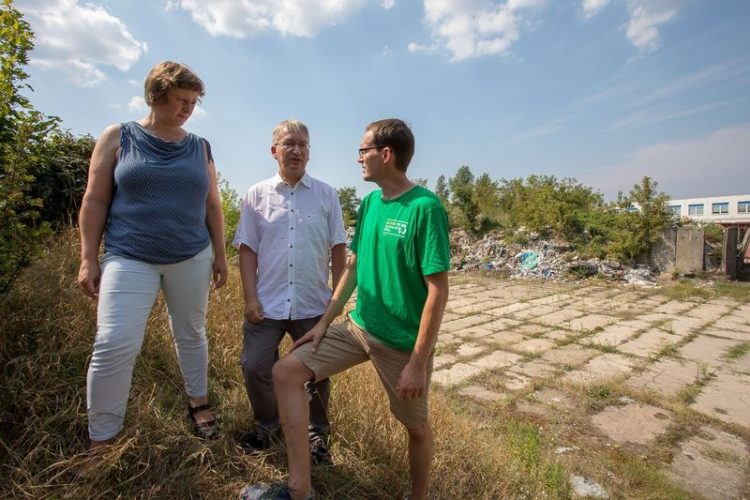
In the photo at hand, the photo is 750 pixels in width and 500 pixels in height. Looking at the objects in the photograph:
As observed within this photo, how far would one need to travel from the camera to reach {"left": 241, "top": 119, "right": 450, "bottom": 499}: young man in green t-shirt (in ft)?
5.60

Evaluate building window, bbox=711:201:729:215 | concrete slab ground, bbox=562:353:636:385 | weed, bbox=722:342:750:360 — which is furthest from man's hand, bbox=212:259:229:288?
building window, bbox=711:201:729:215

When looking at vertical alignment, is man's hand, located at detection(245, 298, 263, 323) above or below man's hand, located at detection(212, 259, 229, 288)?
below

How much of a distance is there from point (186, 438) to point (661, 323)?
696 cm

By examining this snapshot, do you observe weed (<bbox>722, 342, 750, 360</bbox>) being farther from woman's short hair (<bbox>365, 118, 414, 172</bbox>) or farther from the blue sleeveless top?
the blue sleeveless top

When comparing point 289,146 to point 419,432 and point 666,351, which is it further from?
point 666,351

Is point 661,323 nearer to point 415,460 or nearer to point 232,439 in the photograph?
point 415,460

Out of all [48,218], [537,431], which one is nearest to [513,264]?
[537,431]

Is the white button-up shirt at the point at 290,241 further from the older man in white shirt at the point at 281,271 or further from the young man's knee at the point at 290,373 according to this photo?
the young man's knee at the point at 290,373

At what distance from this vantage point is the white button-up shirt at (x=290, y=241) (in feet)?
7.33

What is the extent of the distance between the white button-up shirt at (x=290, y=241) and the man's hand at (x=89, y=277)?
0.61 metres

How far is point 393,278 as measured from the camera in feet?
5.98

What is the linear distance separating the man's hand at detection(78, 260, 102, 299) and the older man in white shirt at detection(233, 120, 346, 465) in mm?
611

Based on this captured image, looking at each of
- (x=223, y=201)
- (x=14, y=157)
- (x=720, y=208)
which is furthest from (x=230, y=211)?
(x=720, y=208)

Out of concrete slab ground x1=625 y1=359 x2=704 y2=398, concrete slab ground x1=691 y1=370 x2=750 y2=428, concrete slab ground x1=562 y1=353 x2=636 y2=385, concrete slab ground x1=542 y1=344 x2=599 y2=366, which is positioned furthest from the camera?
concrete slab ground x1=542 y1=344 x2=599 y2=366
